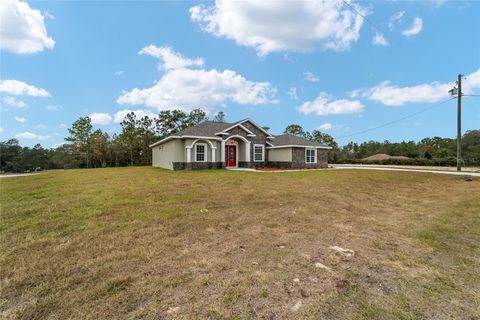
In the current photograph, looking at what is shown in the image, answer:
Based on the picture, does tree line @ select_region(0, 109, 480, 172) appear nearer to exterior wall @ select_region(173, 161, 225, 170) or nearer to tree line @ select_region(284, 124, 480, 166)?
tree line @ select_region(284, 124, 480, 166)

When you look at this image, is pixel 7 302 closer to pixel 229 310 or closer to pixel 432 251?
pixel 229 310

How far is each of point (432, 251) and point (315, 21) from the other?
10.6 m

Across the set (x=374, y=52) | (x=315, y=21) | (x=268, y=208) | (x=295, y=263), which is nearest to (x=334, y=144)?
(x=374, y=52)

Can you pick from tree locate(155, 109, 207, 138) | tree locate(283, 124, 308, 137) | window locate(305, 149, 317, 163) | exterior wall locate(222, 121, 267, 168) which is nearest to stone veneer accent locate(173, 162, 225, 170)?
exterior wall locate(222, 121, 267, 168)

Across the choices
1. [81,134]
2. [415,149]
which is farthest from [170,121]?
[415,149]

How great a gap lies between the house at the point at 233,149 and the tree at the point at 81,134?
67.7 ft

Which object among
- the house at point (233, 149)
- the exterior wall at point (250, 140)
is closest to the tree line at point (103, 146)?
the house at point (233, 149)

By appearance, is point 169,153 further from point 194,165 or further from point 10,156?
point 10,156

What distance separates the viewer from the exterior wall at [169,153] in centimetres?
1861

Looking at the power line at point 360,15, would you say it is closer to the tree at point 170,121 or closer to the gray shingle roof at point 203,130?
the gray shingle roof at point 203,130

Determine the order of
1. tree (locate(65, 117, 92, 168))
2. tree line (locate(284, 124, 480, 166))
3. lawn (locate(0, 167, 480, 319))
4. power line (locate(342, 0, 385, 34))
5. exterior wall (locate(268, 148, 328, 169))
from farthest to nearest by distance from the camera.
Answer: tree (locate(65, 117, 92, 168))
tree line (locate(284, 124, 480, 166))
exterior wall (locate(268, 148, 328, 169))
power line (locate(342, 0, 385, 34))
lawn (locate(0, 167, 480, 319))

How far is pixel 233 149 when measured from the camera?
21.9 metres

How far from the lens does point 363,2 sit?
8.19 meters

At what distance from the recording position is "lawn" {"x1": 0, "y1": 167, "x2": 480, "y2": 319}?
2303mm
